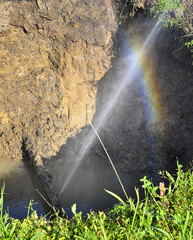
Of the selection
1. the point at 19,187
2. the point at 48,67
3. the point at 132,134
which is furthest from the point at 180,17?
the point at 19,187

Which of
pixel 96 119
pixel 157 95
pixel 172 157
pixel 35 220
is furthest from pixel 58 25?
pixel 35 220

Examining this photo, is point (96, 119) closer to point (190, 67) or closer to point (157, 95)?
point (157, 95)

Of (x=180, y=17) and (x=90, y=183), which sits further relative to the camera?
(x=90, y=183)

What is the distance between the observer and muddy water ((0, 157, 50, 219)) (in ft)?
16.5

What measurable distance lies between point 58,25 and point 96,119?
8.87 ft

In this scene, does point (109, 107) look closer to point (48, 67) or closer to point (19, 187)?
point (48, 67)

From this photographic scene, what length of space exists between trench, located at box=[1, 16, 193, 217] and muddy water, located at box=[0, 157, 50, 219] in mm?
27

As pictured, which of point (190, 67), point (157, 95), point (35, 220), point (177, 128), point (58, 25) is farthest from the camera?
point (58, 25)

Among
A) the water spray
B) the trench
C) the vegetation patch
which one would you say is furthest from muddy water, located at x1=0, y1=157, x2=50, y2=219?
the vegetation patch

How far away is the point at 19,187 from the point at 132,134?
10.00ft

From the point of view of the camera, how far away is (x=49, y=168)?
19.0 ft

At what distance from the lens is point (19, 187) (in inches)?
225

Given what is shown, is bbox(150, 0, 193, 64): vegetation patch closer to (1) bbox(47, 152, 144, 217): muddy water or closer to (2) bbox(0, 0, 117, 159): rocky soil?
(2) bbox(0, 0, 117, 159): rocky soil

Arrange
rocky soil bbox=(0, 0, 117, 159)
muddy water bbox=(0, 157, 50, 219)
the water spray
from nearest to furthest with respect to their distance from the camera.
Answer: muddy water bbox=(0, 157, 50, 219) → the water spray → rocky soil bbox=(0, 0, 117, 159)
